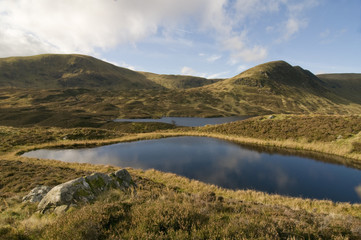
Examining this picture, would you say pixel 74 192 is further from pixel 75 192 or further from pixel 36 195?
pixel 36 195

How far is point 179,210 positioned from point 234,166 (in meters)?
22.3

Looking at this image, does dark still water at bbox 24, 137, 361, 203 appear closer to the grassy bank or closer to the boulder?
the grassy bank

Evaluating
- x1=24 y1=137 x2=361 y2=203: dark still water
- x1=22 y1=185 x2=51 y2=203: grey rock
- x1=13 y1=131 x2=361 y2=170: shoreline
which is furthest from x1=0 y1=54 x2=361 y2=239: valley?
x1=24 y1=137 x2=361 y2=203: dark still water

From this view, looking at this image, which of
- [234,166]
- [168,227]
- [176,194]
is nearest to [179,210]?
[168,227]

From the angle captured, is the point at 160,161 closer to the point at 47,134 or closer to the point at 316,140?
the point at 316,140

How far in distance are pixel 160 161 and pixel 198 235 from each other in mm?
25595

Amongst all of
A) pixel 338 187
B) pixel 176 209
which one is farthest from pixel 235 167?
pixel 176 209

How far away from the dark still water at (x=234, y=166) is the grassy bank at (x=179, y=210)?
141 inches

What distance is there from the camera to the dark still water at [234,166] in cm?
2106

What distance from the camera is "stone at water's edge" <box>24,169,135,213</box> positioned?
9.84 metres

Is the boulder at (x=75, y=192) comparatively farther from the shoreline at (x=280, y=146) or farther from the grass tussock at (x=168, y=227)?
the shoreline at (x=280, y=146)

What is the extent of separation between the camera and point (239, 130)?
170ft

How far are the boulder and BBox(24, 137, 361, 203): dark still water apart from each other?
44.8ft

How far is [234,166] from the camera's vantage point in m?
27.6
